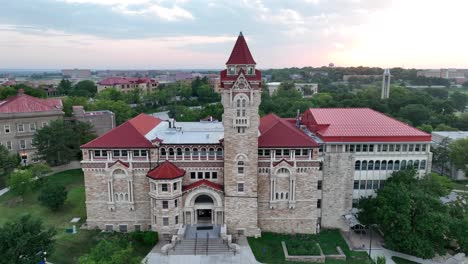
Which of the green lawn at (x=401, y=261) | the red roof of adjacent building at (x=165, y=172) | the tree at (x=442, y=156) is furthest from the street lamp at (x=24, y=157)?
the tree at (x=442, y=156)

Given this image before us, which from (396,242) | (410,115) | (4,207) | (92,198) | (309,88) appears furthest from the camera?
(309,88)

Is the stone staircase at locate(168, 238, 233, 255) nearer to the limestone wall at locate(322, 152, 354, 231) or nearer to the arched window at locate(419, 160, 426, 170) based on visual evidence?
the limestone wall at locate(322, 152, 354, 231)

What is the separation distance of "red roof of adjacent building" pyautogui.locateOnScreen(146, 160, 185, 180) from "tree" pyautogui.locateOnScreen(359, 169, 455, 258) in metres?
23.1

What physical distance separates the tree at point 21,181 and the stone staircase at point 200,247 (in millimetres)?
25311

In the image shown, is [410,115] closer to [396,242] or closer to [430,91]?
[396,242]

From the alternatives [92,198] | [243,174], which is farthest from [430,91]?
[92,198]

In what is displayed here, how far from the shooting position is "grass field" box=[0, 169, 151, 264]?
3553 cm

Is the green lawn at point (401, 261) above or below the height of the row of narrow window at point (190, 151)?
below

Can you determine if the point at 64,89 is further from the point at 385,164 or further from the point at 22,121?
the point at 385,164

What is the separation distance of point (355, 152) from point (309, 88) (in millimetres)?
132919

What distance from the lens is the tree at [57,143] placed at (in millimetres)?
57031

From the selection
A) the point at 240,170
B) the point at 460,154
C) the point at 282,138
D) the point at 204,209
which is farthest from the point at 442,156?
the point at 204,209

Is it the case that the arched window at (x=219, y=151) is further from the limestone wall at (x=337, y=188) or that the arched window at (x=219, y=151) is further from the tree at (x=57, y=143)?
the tree at (x=57, y=143)

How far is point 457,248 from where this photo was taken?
3866 cm
